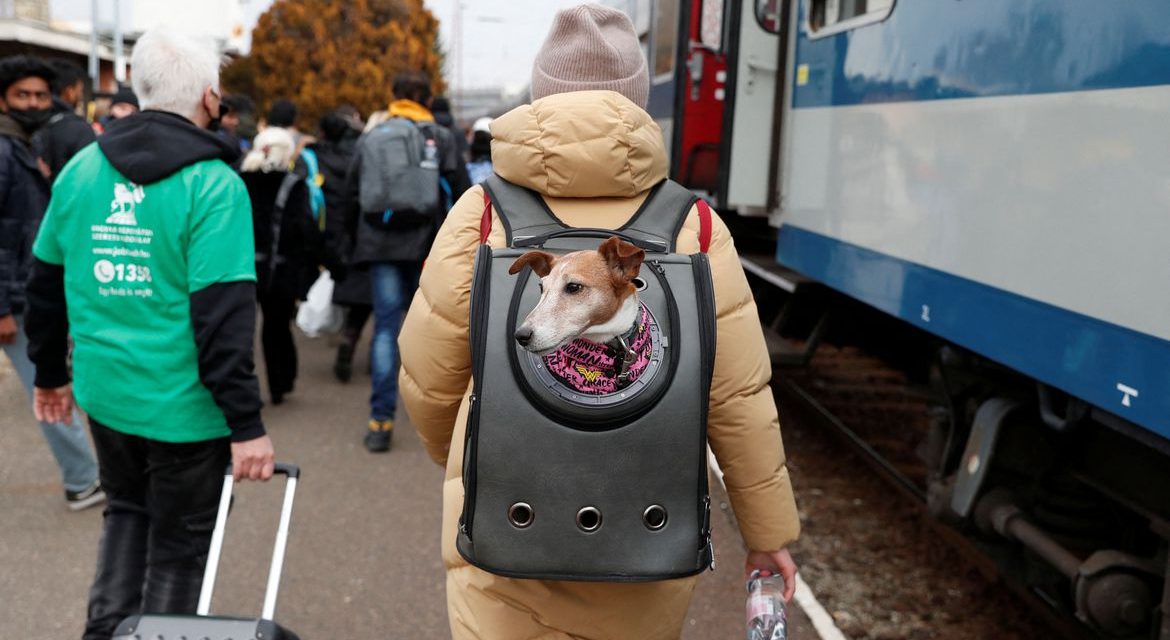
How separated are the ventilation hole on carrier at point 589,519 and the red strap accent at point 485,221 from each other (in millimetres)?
549

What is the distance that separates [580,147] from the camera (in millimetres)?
1971

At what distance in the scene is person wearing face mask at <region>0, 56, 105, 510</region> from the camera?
4.97 meters

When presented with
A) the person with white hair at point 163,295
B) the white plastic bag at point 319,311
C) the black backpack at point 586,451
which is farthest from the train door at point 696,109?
the black backpack at point 586,451

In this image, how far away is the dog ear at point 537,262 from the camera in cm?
182

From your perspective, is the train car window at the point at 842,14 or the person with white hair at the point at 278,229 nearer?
the train car window at the point at 842,14

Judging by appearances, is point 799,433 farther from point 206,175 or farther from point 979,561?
point 206,175

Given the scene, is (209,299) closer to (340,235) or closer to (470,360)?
(470,360)

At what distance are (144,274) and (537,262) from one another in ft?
4.86

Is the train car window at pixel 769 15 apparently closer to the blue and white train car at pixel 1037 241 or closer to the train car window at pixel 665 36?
the blue and white train car at pixel 1037 241

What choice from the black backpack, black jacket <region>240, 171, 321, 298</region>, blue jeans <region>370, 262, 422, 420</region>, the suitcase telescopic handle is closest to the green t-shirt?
the suitcase telescopic handle

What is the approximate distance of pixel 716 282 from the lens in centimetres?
208

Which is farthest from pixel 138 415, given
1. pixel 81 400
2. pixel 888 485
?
pixel 888 485

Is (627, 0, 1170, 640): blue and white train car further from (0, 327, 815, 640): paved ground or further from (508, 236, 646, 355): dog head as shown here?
(508, 236, 646, 355): dog head

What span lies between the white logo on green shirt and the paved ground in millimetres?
1913
